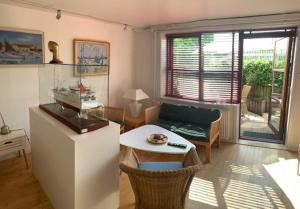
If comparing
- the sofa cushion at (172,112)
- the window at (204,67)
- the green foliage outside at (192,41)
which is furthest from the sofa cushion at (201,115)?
the green foliage outside at (192,41)

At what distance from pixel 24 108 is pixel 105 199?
7.06 feet

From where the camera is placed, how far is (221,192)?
263cm

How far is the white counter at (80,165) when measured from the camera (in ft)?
5.93

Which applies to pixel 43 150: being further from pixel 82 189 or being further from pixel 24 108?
pixel 24 108

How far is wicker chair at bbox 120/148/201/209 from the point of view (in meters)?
1.64

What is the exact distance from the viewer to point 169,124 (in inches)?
160

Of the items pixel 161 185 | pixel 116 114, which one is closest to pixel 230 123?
pixel 116 114

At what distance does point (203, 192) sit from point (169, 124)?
1607 millimetres

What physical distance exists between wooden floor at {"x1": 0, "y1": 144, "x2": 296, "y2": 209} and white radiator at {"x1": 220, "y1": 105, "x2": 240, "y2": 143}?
660 mm

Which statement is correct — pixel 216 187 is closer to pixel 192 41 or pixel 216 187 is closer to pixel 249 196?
pixel 249 196

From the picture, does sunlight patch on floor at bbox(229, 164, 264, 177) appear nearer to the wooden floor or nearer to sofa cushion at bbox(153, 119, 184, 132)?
the wooden floor

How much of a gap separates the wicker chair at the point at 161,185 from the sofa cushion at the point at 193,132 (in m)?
1.61

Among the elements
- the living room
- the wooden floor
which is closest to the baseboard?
the living room

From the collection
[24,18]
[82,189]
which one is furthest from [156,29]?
[82,189]
